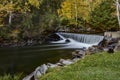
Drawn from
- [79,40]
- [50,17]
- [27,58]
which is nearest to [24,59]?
[27,58]

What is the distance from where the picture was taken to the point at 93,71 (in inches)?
450

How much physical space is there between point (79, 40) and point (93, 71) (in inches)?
806

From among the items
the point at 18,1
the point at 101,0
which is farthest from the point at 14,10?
the point at 101,0

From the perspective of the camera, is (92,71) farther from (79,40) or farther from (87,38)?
(79,40)

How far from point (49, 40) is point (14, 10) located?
5.41 m

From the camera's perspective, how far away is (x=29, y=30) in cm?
3291

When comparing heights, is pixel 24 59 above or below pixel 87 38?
below

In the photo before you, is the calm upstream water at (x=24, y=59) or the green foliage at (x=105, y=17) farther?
the green foliage at (x=105, y=17)

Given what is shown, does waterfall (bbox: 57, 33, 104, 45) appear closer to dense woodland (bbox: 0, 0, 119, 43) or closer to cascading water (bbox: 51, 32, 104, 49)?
cascading water (bbox: 51, 32, 104, 49)

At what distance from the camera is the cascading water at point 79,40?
98.0 feet

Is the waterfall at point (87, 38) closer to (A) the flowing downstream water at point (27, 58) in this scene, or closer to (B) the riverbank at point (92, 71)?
(A) the flowing downstream water at point (27, 58)

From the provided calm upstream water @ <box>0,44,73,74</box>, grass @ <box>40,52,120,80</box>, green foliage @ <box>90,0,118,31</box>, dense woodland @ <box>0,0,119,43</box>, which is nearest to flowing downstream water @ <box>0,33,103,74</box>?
calm upstream water @ <box>0,44,73,74</box>

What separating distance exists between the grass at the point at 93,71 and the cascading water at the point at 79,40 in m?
15.6

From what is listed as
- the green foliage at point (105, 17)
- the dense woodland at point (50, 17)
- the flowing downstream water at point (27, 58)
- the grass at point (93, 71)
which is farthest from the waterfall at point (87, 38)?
the grass at point (93, 71)
